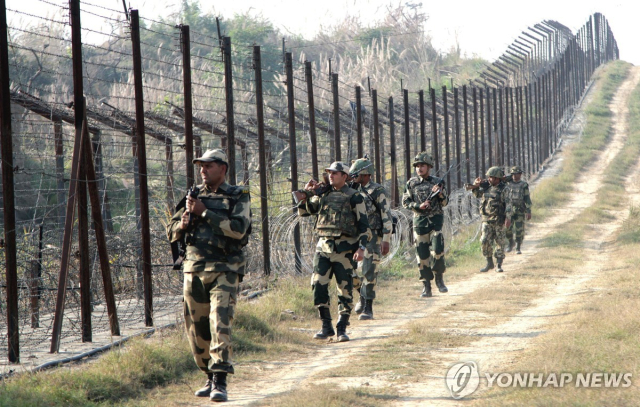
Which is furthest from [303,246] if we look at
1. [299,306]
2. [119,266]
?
[119,266]

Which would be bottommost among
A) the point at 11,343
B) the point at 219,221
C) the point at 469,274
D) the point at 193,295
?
the point at 469,274

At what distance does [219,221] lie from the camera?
5.62 metres

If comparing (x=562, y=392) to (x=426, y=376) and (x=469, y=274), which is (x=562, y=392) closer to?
(x=426, y=376)

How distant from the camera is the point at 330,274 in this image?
26.7 feet

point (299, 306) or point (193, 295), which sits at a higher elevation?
point (193, 295)

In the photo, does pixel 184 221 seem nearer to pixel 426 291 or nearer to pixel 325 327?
pixel 325 327

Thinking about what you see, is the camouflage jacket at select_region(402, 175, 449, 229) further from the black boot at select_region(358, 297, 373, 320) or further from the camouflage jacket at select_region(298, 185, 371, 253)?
the camouflage jacket at select_region(298, 185, 371, 253)

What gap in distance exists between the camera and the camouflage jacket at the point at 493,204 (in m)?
14.4

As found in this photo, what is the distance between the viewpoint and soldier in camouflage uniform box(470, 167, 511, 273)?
14.3 meters

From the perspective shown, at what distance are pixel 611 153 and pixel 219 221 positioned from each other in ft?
128

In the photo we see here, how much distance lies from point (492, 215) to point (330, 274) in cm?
701

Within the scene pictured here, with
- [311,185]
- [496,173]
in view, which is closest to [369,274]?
[311,185]

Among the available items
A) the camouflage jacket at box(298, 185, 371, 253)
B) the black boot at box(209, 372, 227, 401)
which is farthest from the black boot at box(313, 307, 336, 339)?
the black boot at box(209, 372, 227, 401)

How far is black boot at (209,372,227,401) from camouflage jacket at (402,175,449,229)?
232 inches
